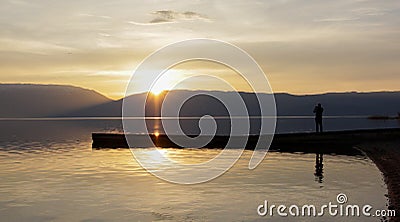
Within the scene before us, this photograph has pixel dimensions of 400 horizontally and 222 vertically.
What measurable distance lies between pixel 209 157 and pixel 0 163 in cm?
1650

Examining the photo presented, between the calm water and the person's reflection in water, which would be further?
the person's reflection in water

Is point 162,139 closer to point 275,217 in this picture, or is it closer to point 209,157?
point 209,157

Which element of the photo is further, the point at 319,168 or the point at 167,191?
the point at 319,168

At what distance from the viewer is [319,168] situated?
103 ft

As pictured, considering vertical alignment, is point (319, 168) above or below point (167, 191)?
above

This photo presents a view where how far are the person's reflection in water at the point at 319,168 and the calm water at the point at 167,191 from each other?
0.35ft

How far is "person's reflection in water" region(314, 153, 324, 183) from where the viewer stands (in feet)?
88.2

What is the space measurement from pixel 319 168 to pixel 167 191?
12047mm

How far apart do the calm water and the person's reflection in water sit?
108mm

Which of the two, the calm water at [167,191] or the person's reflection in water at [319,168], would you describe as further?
the person's reflection in water at [319,168]

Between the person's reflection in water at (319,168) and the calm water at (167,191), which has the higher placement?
Answer: the person's reflection in water at (319,168)

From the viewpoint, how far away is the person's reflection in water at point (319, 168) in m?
26.9

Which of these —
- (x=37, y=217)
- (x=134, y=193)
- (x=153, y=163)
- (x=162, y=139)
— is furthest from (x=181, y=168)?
(x=162, y=139)

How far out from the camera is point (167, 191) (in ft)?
77.8
